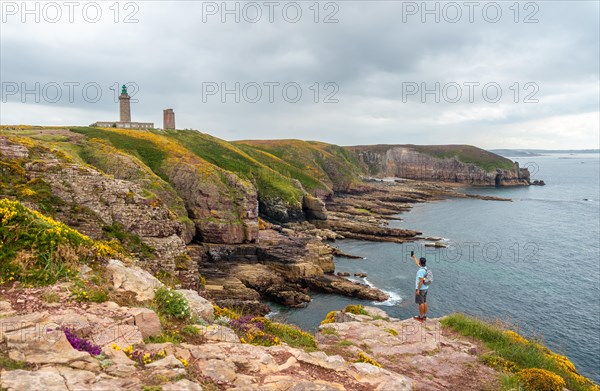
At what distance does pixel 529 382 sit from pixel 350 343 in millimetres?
6044

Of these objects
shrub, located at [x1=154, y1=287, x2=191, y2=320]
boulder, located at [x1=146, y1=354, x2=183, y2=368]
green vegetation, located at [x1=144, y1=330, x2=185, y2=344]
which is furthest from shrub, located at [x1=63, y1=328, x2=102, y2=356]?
shrub, located at [x1=154, y1=287, x2=191, y2=320]

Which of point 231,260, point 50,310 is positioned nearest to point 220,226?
point 231,260

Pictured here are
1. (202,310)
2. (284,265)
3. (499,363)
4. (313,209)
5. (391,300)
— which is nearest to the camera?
A: (202,310)

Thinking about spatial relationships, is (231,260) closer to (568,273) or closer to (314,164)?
(568,273)

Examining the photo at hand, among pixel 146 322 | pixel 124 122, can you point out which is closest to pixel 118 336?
pixel 146 322

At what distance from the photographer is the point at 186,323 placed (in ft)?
34.3

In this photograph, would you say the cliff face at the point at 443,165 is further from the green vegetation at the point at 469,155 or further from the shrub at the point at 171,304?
the shrub at the point at 171,304

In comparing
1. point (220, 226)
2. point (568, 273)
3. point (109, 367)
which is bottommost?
point (568, 273)

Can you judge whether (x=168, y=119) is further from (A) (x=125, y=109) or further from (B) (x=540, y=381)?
(B) (x=540, y=381)

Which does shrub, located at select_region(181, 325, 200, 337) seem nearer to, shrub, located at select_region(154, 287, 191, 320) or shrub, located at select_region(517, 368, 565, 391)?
shrub, located at select_region(154, 287, 191, 320)

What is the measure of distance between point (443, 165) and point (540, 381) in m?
177

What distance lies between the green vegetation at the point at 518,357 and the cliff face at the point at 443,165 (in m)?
166

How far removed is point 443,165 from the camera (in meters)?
176

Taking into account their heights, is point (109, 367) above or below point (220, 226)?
above
